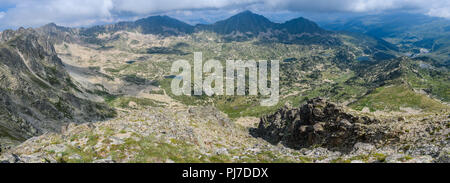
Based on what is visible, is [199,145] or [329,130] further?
[329,130]

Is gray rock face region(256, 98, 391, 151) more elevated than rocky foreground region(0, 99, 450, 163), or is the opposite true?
rocky foreground region(0, 99, 450, 163)

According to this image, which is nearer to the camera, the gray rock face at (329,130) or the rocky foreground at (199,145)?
the rocky foreground at (199,145)

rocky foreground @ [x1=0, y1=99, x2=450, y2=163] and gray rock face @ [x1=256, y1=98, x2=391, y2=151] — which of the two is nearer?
rocky foreground @ [x1=0, y1=99, x2=450, y2=163]

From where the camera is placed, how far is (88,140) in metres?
32.5

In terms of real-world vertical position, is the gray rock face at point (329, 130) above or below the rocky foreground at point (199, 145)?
below

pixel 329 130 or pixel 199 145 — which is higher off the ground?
pixel 199 145

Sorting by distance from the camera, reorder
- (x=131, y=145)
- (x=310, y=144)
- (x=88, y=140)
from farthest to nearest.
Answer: (x=310, y=144) < (x=88, y=140) < (x=131, y=145)
